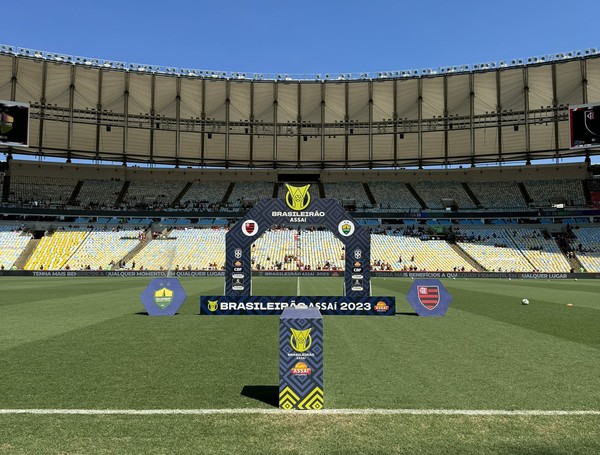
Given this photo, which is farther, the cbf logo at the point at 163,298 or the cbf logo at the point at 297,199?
the cbf logo at the point at 297,199

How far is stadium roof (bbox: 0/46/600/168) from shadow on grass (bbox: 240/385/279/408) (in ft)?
212

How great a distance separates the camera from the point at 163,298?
58.1 ft

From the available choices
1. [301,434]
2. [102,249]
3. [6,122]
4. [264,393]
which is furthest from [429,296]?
[6,122]

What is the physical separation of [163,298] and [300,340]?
12203 millimetres

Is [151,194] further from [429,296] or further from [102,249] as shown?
[429,296]

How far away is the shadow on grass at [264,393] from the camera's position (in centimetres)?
720

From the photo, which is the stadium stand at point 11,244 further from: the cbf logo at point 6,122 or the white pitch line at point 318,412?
the white pitch line at point 318,412

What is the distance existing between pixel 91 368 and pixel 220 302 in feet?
29.3

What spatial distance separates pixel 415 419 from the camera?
21.0ft

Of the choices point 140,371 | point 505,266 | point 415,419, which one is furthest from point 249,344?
point 505,266

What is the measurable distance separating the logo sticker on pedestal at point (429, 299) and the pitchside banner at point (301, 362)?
467 inches

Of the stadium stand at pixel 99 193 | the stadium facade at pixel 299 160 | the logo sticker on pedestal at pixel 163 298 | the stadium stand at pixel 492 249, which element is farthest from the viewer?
the stadium stand at pixel 99 193

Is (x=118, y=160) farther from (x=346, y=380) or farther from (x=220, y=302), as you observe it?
(x=346, y=380)

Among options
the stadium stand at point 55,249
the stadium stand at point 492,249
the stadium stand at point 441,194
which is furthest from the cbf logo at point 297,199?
the stadium stand at point 441,194
